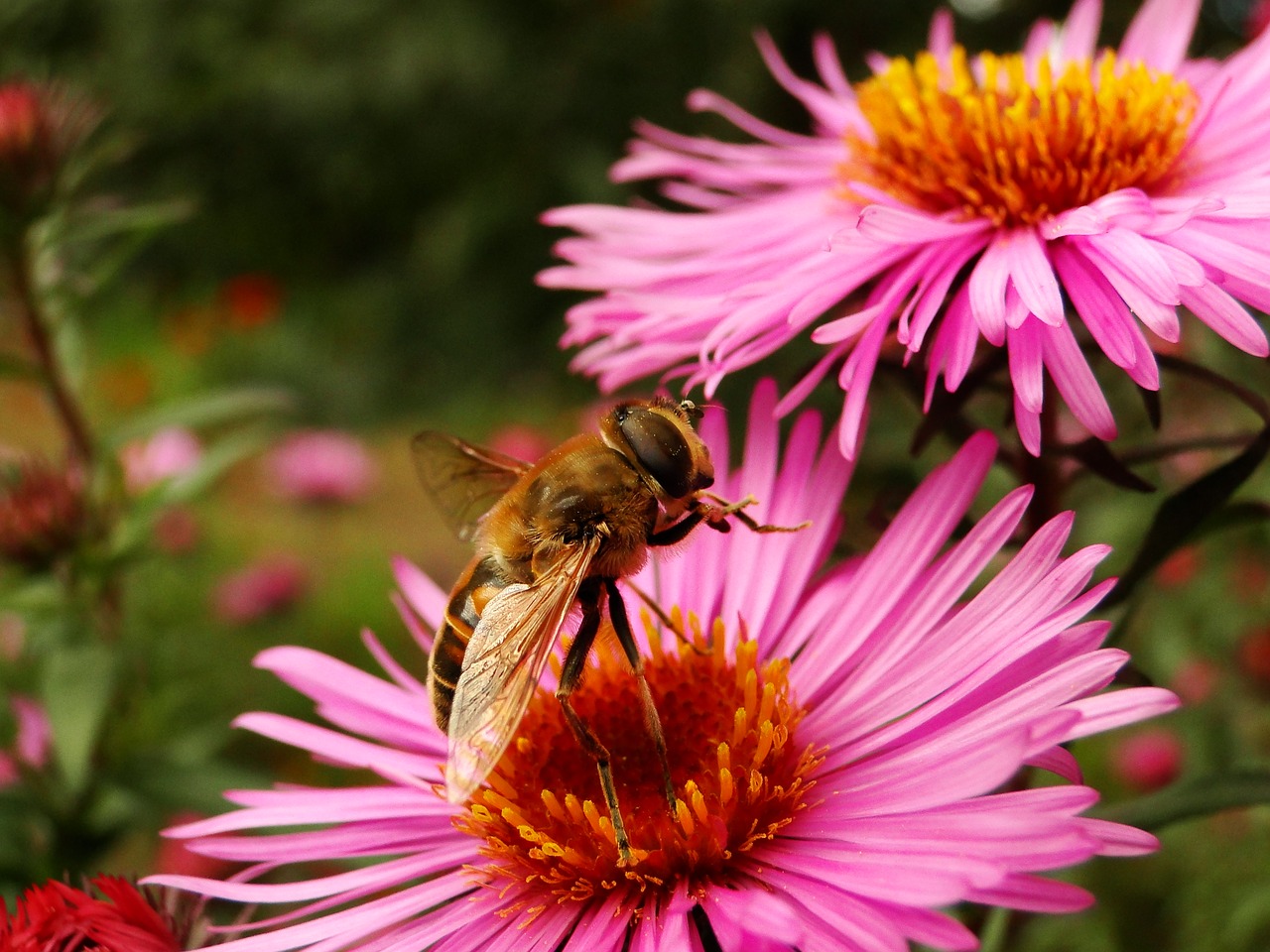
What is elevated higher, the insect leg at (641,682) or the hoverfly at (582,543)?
the hoverfly at (582,543)

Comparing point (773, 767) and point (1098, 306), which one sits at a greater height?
point (1098, 306)

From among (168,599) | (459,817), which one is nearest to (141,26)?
(168,599)

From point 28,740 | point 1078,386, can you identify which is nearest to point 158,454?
point 28,740

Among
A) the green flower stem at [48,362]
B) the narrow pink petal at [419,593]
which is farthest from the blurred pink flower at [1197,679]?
the green flower stem at [48,362]

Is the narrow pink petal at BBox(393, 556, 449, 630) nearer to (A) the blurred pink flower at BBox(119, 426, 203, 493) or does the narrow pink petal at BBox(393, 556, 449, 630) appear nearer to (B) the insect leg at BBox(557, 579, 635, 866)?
(B) the insect leg at BBox(557, 579, 635, 866)

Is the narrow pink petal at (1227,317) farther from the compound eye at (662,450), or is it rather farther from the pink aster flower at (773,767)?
the compound eye at (662,450)

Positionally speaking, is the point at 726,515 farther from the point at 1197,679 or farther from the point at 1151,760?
the point at 1197,679

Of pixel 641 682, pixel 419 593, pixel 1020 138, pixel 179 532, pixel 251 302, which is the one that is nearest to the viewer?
pixel 641 682
